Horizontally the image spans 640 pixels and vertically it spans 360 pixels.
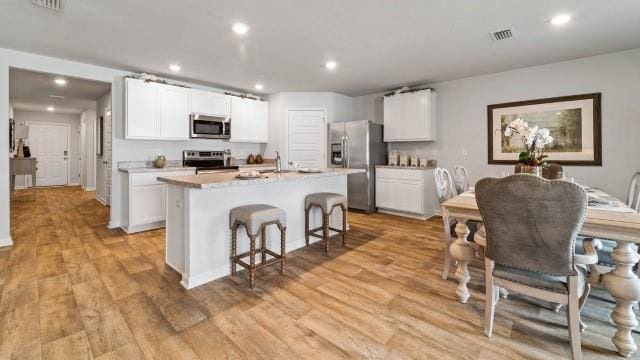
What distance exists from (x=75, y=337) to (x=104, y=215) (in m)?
4.11

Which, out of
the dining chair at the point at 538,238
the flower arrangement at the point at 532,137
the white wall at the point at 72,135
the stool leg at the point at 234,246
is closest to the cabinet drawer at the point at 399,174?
the flower arrangement at the point at 532,137

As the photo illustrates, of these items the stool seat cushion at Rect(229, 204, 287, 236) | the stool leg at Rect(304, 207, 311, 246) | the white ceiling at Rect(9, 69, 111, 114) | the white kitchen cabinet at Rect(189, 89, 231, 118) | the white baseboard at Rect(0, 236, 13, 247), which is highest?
the white ceiling at Rect(9, 69, 111, 114)

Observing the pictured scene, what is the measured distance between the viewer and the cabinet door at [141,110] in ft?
13.4

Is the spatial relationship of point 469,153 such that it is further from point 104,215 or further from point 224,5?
point 104,215

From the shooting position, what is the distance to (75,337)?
1713 millimetres

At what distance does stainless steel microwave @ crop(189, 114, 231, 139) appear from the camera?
15.6 ft

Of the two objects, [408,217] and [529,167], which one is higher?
[529,167]

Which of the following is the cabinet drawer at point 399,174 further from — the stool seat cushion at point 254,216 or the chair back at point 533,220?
the chair back at point 533,220

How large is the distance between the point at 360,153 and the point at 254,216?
3341 millimetres

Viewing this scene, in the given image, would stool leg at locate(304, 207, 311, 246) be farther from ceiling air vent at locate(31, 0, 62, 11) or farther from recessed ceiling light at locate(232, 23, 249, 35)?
ceiling air vent at locate(31, 0, 62, 11)

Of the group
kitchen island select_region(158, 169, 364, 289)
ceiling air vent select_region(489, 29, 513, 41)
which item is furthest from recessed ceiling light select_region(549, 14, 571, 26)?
kitchen island select_region(158, 169, 364, 289)

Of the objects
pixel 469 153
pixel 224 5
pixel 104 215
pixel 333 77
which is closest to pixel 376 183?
pixel 469 153

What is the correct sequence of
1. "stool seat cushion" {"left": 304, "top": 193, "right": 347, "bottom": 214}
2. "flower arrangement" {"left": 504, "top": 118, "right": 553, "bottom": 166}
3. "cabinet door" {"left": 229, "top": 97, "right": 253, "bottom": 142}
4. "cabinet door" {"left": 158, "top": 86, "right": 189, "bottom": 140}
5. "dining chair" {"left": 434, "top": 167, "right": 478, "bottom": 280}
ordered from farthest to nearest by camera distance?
1. "cabinet door" {"left": 229, "top": 97, "right": 253, "bottom": 142}
2. "cabinet door" {"left": 158, "top": 86, "right": 189, "bottom": 140}
3. "stool seat cushion" {"left": 304, "top": 193, "right": 347, "bottom": 214}
4. "dining chair" {"left": 434, "top": 167, "right": 478, "bottom": 280}
5. "flower arrangement" {"left": 504, "top": 118, "right": 553, "bottom": 166}

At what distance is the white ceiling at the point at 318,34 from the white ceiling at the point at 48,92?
52.8 inches
